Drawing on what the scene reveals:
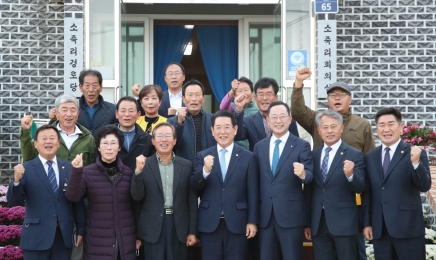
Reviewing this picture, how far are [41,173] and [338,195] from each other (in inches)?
102

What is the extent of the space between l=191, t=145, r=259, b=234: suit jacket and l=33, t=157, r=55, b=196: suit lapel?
125cm

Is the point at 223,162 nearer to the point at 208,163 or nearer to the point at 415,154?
the point at 208,163

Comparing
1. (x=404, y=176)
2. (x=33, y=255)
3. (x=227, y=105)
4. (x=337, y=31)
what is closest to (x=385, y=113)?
(x=404, y=176)

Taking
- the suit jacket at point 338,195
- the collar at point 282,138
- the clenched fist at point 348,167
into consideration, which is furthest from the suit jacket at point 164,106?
the clenched fist at point 348,167

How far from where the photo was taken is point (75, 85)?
873 cm

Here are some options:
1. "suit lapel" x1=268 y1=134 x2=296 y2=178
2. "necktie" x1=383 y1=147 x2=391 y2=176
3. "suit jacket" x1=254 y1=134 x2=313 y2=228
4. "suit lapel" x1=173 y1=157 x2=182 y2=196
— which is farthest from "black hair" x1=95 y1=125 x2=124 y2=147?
"necktie" x1=383 y1=147 x2=391 y2=176

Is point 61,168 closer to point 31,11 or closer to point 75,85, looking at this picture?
point 75,85

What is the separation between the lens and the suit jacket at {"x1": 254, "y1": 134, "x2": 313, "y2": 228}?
231 inches

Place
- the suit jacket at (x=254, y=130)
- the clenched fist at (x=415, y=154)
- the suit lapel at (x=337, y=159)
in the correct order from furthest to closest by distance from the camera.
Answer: the suit jacket at (x=254, y=130) → the suit lapel at (x=337, y=159) → the clenched fist at (x=415, y=154)

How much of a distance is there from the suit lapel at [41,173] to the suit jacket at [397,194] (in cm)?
277

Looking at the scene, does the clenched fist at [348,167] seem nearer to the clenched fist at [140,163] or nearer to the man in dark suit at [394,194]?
the man in dark suit at [394,194]

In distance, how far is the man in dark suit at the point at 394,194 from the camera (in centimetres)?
568

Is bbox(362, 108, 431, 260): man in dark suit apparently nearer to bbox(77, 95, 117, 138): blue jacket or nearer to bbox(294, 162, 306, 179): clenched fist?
bbox(294, 162, 306, 179): clenched fist

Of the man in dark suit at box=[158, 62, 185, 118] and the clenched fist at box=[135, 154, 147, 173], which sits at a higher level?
the man in dark suit at box=[158, 62, 185, 118]
